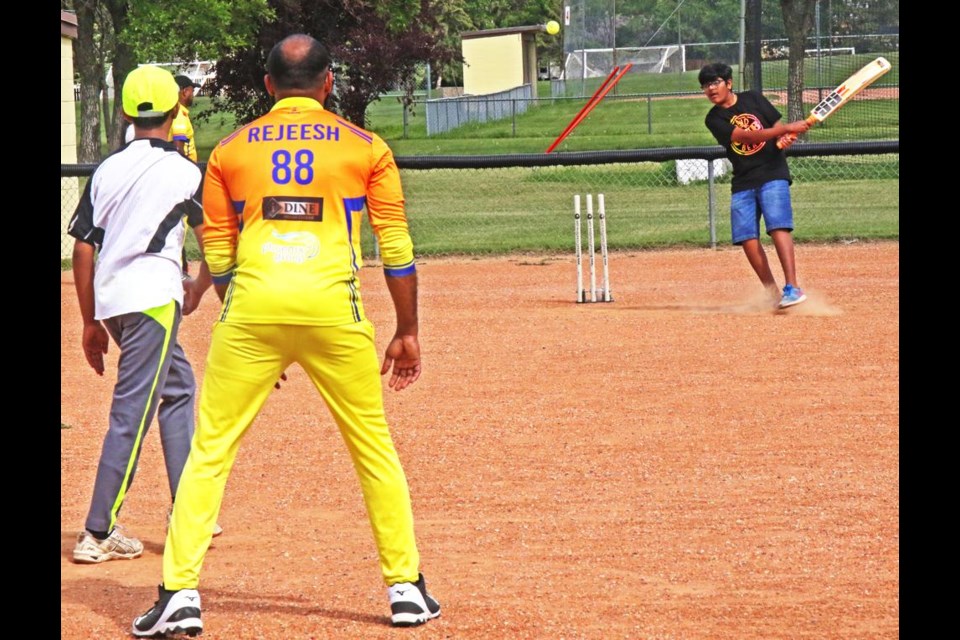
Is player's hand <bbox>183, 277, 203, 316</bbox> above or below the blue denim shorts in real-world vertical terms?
below

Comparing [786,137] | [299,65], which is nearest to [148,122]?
[299,65]

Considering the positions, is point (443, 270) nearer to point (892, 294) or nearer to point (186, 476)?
point (892, 294)

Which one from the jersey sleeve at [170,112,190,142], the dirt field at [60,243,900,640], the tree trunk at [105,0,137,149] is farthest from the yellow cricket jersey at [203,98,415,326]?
the tree trunk at [105,0,137,149]

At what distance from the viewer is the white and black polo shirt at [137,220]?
617 centimetres

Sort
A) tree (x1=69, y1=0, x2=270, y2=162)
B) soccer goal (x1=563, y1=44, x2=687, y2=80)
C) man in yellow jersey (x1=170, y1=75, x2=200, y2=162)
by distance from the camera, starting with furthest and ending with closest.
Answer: soccer goal (x1=563, y1=44, x2=687, y2=80) < tree (x1=69, y1=0, x2=270, y2=162) < man in yellow jersey (x1=170, y1=75, x2=200, y2=162)

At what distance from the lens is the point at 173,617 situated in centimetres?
515

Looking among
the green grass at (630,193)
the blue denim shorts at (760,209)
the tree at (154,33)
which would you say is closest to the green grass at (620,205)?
the green grass at (630,193)

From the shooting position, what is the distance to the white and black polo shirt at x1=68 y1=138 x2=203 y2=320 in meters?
6.17

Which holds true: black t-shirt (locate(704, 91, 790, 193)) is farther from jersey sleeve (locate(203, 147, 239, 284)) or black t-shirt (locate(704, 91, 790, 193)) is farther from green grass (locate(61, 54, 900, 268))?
jersey sleeve (locate(203, 147, 239, 284))

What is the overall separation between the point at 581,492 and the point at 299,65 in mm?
3025

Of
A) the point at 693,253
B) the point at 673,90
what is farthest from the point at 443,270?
the point at 673,90

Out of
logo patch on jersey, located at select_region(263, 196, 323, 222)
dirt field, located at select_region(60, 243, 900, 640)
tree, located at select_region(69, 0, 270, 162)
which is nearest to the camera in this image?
logo patch on jersey, located at select_region(263, 196, 323, 222)

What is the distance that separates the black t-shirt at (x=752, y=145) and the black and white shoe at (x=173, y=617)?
29.3ft

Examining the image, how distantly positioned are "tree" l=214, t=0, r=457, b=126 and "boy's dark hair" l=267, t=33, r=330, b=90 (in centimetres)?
2667
